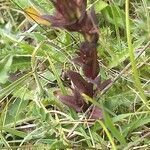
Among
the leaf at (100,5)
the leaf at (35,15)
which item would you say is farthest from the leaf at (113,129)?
the leaf at (100,5)

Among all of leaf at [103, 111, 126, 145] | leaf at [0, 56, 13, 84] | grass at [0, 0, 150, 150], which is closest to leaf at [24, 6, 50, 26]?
grass at [0, 0, 150, 150]

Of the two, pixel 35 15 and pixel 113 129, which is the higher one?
pixel 35 15

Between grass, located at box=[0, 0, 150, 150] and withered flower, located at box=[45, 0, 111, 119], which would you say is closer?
withered flower, located at box=[45, 0, 111, 119]

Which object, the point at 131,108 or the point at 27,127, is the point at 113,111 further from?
the point at 27,127

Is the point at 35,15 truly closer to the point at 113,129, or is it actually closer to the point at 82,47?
the point at 82,47

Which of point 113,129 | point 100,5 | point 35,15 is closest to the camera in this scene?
point 113,129

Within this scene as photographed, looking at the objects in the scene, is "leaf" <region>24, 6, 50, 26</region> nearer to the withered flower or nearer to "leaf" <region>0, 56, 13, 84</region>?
"leaf" <region>0, 56, 13, 84</region>

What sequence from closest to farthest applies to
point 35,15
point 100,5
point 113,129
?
point 113,129, point 35,15, point 100,5

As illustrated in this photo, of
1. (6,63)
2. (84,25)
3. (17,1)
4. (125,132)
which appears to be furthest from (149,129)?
(17,1)

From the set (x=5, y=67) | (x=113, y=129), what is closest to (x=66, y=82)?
(x=5, y=67)
